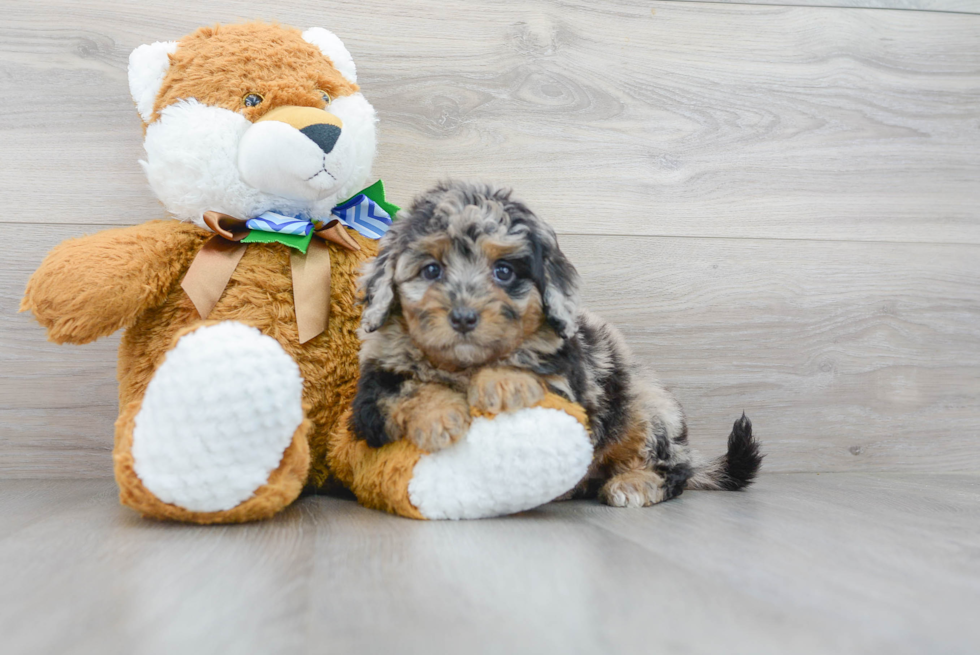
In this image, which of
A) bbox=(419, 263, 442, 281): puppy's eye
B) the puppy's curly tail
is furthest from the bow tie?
the puppy's curly tail

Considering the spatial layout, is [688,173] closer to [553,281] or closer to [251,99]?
[553,281]

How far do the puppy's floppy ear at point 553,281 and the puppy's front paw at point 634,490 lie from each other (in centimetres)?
38

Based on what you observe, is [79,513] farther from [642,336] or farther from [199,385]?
[642,336]

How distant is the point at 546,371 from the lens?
131 cm

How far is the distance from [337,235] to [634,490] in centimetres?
79

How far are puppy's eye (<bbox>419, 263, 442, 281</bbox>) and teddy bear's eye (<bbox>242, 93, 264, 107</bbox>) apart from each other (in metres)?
0.48

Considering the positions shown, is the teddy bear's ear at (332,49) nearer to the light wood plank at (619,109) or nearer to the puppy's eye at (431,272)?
the light wood plank at (619,109)

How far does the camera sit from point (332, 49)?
155 centimetres

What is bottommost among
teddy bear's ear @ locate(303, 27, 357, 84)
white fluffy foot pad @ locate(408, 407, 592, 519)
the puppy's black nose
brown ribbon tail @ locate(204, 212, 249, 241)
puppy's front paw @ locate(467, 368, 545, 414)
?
white fluffy foot pad @ locate(408, 407, 592, 519)

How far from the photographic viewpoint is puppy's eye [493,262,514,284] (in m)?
1.27

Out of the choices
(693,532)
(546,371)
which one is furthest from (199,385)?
(693,532)

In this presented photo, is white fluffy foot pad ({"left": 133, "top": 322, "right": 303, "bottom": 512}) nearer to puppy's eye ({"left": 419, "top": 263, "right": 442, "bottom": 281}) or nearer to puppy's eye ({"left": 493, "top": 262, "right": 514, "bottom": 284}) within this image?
puppy's eye ({"left": 419, "top": 263, "right": 442, "bottom": 281})

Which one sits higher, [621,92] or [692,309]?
[621,92]

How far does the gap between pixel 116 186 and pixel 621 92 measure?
128cm
